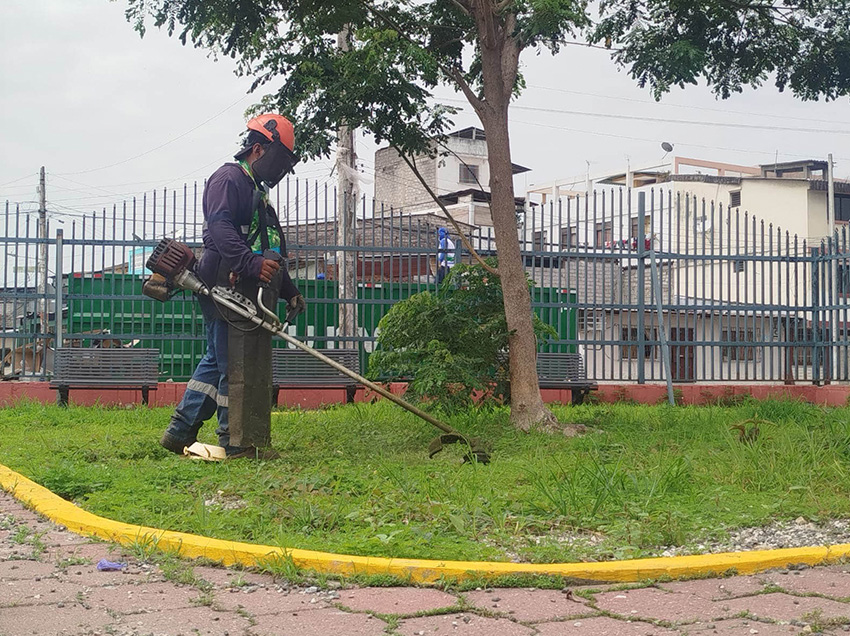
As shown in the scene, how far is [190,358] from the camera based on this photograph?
37.9ft

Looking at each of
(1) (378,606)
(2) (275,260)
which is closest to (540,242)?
(2) (275,260)

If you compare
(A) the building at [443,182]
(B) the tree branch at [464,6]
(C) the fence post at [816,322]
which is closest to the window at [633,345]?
(C) the fence post at [816,322]

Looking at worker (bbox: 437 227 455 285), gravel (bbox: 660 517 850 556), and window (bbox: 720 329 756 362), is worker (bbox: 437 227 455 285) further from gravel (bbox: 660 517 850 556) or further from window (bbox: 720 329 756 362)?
gravel (bbox: 660 517 850 556)

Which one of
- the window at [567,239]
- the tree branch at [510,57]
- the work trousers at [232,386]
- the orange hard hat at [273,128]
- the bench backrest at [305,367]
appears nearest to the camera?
the work trousers at [232,386]

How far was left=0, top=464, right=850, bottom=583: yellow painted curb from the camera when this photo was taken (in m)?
3.76

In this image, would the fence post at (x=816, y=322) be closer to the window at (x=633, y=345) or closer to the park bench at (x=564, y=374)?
the window at (x=633, y=345)

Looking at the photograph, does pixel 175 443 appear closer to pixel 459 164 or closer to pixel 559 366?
pixel 559 366

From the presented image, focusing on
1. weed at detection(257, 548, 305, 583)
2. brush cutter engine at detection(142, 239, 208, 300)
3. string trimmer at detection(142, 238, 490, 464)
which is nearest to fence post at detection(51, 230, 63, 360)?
string trimmer at detection(142, 238, 490, 464)

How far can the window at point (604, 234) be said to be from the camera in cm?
1227

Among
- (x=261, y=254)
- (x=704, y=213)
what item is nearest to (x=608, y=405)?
(x=704, y=213)

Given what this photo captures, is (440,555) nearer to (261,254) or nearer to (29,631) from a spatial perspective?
(29,631)

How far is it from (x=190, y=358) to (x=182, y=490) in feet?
20.7

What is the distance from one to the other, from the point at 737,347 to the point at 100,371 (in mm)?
8099

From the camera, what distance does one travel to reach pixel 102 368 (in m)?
10.9
